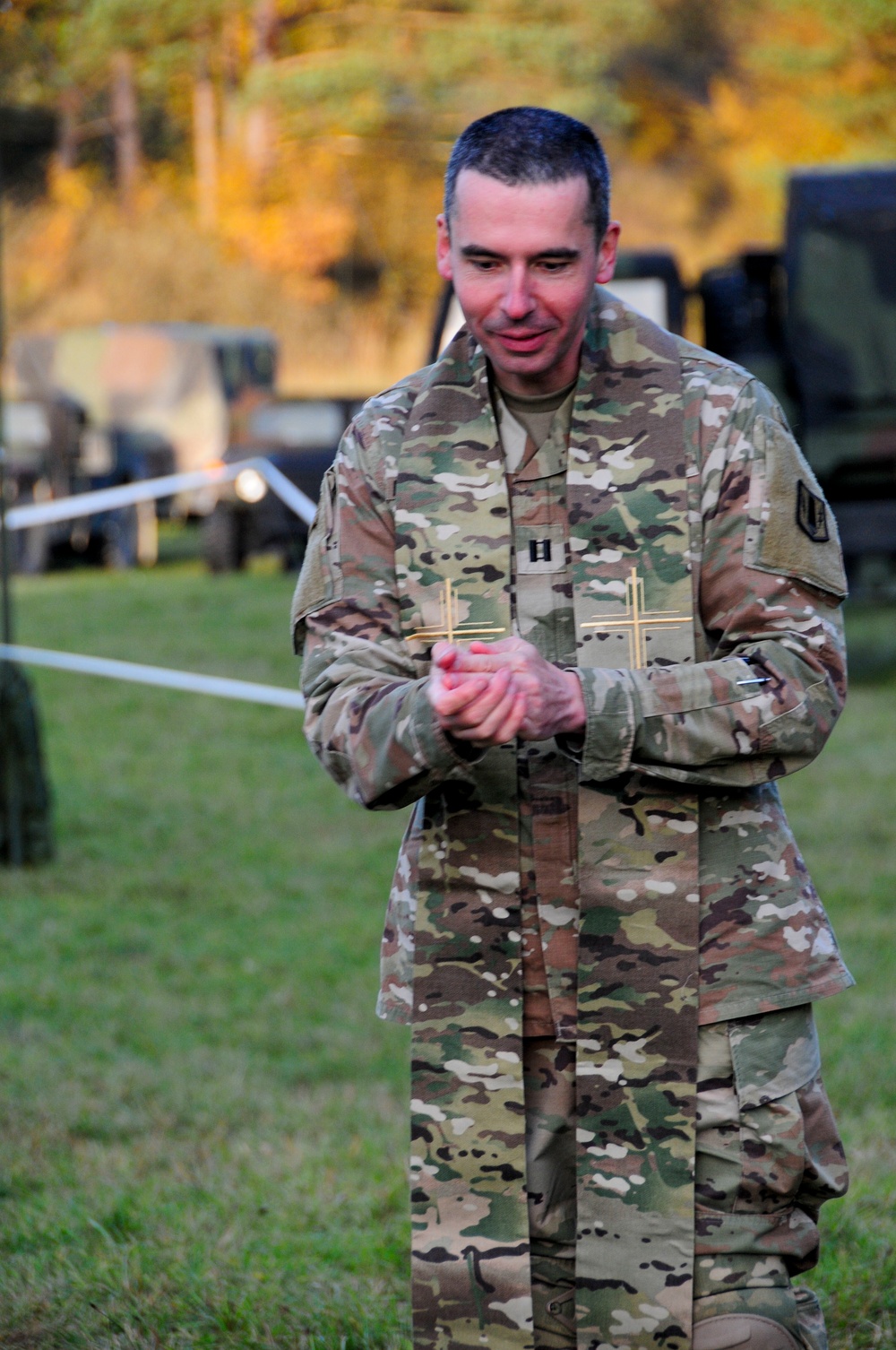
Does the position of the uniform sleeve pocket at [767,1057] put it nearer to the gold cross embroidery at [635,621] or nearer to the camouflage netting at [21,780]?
the gold cross embroidery at [635,621]

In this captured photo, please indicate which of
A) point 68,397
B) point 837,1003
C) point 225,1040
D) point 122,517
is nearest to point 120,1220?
point 225,1040

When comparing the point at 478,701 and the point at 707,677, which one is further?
the point at 707,677

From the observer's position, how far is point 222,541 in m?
17.8

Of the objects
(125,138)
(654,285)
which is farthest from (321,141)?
(654,285)

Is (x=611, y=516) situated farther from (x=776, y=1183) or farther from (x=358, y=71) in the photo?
(x=358, y=71)

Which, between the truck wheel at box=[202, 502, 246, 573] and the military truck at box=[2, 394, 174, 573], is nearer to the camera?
the truck wheel at box=[202, 502, 246, 573]

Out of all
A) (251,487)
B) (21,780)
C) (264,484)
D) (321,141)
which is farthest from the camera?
(321,141)

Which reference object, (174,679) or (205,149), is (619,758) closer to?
(174,679)

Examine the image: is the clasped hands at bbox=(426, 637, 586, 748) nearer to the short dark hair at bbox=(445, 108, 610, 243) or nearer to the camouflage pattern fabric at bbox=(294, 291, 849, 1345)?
the camouflage pattern fabric at bbox=(294, 291, 849, 1345)

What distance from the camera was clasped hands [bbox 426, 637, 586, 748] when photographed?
2104 millimetres

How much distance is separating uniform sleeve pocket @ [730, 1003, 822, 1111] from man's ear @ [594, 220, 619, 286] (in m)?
1.03

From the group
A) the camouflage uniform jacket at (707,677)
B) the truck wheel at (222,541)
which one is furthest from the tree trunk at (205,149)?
the camouflage uniform jacket at (707,677)

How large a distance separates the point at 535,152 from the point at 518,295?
185mm

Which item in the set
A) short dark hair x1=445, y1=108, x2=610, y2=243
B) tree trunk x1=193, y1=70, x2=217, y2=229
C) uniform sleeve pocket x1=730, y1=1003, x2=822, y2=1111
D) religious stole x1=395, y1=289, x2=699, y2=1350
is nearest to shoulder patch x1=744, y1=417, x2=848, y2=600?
religious stole x1=395, y1=289, x2=699, y2=1350
